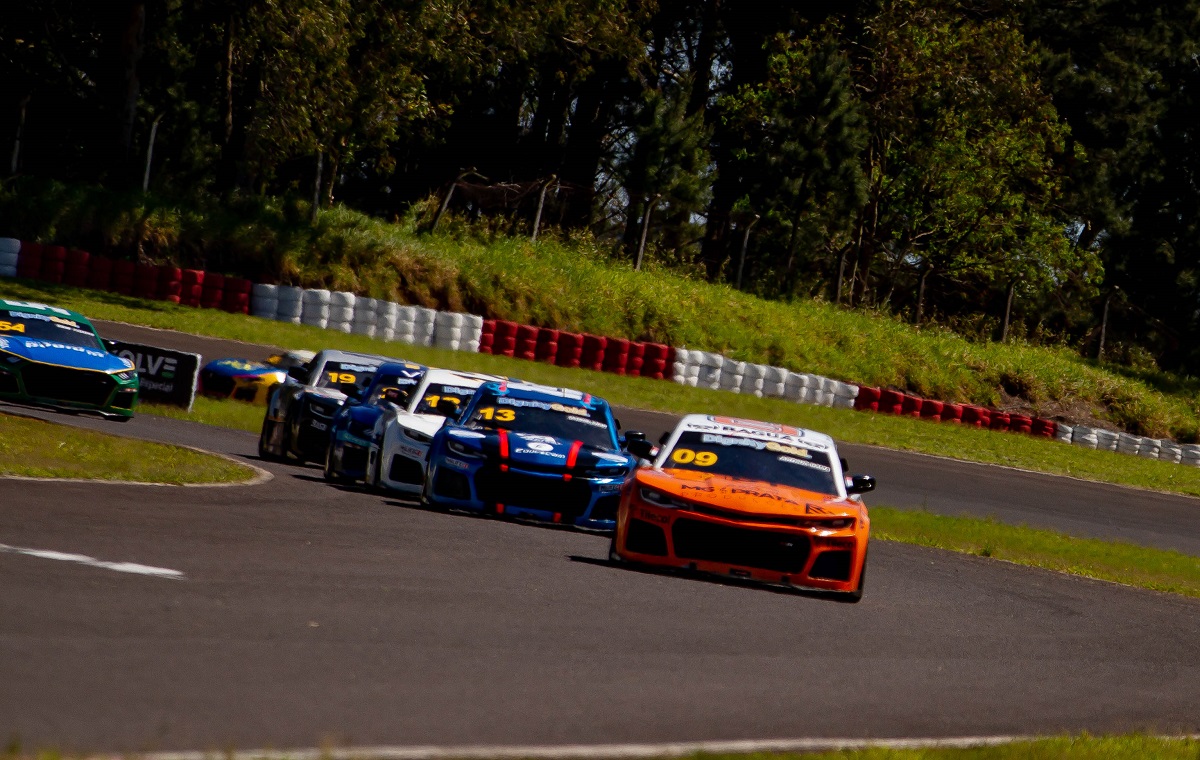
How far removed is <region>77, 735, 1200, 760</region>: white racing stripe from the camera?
16.3 ft

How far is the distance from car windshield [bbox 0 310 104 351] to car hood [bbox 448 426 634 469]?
26.0 feet

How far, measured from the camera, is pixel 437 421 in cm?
1612

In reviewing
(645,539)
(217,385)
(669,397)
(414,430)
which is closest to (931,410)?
(669,397)

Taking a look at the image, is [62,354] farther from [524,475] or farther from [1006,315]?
[1006,315]

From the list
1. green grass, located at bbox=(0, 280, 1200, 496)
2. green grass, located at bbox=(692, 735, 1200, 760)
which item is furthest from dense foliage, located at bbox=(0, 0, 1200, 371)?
green grass, located at bbox=(692, 735, 1200, 760)

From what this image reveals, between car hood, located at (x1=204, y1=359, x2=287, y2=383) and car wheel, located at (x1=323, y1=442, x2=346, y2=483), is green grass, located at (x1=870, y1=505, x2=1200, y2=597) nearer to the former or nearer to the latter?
car wheel, located at (x1=323, y1=442, x2=346, y2=483)

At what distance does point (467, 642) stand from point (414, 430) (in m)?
8.10

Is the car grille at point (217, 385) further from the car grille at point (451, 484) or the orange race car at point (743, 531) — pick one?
the orange race car at point (743, 531)

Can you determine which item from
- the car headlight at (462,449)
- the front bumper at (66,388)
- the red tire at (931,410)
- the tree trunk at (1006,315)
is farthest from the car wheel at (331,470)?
the tree trunk at (1006,315)

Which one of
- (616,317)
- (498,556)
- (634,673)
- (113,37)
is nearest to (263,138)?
(113,37)

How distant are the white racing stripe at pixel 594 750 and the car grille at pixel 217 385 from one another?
70.0ft

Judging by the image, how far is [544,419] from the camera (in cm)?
1557

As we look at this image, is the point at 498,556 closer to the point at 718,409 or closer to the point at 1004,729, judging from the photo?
the point at 1004,729

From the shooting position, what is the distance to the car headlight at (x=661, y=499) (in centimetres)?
1158
